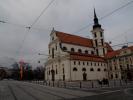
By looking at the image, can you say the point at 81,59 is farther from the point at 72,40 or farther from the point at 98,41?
the point at 98,41

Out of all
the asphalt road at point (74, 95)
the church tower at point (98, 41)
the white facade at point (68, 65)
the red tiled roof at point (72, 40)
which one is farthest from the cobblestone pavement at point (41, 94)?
the church tower at point (98, 41)

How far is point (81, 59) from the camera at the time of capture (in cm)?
5753

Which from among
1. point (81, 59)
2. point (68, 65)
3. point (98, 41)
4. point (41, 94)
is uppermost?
point (98, 41)

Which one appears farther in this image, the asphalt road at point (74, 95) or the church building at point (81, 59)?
the church building at point (81, 59)

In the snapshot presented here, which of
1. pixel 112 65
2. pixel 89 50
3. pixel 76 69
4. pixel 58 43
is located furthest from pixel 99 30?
pixel 76 69

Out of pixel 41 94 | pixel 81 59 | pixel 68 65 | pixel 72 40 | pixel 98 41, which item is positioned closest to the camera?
pixel 41 94

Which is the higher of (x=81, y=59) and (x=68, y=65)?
(x=81, y=59)

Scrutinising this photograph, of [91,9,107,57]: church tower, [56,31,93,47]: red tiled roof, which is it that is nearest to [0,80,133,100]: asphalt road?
[56,31,93,47]: red tiled roof

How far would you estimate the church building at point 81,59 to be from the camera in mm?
55981

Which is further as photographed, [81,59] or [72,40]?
[72,40]

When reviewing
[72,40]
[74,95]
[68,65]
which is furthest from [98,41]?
[74,95]

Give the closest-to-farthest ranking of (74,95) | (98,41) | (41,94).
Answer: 1. (74,95)
2. (41,94)
3. (98,41)

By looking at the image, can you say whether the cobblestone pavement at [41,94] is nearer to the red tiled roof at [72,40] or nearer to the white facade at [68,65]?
the white facade at [68,65]

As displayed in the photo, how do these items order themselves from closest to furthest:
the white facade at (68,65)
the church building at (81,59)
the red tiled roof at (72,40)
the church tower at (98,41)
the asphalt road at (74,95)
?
the asphalt road at (74,95), the white facade at (68,65), the church building at (81,59), the red tiled roof at (72,40), the church tower at (98,41)
